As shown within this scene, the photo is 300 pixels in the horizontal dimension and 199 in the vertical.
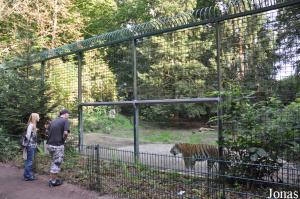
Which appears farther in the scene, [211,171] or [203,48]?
[203,48]

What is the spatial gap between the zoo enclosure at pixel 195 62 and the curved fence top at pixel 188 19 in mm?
15

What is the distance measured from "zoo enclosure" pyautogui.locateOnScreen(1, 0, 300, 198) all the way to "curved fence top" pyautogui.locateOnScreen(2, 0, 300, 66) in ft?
0.05

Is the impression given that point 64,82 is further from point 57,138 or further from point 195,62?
point 195,62

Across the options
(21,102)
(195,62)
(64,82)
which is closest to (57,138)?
(195,62)

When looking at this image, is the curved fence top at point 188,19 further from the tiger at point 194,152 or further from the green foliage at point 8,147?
the green foliage at point 8,147

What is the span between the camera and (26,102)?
10.8 metres

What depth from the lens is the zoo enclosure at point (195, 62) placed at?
598cm

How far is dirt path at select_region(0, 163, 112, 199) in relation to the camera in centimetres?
675

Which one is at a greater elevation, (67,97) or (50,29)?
(50,29)

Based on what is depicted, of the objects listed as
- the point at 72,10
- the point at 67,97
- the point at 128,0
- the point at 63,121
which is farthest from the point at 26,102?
the point at 128,0

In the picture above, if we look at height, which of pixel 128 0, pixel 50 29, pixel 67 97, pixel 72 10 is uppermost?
pixel 128 0

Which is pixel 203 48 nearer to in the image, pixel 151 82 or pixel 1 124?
pixel 151 82

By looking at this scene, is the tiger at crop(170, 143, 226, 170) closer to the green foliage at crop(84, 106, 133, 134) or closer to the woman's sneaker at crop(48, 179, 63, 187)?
the woman's sneaker at crop(48, 179, 63, 187)

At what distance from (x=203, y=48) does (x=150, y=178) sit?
3080 millimetres
